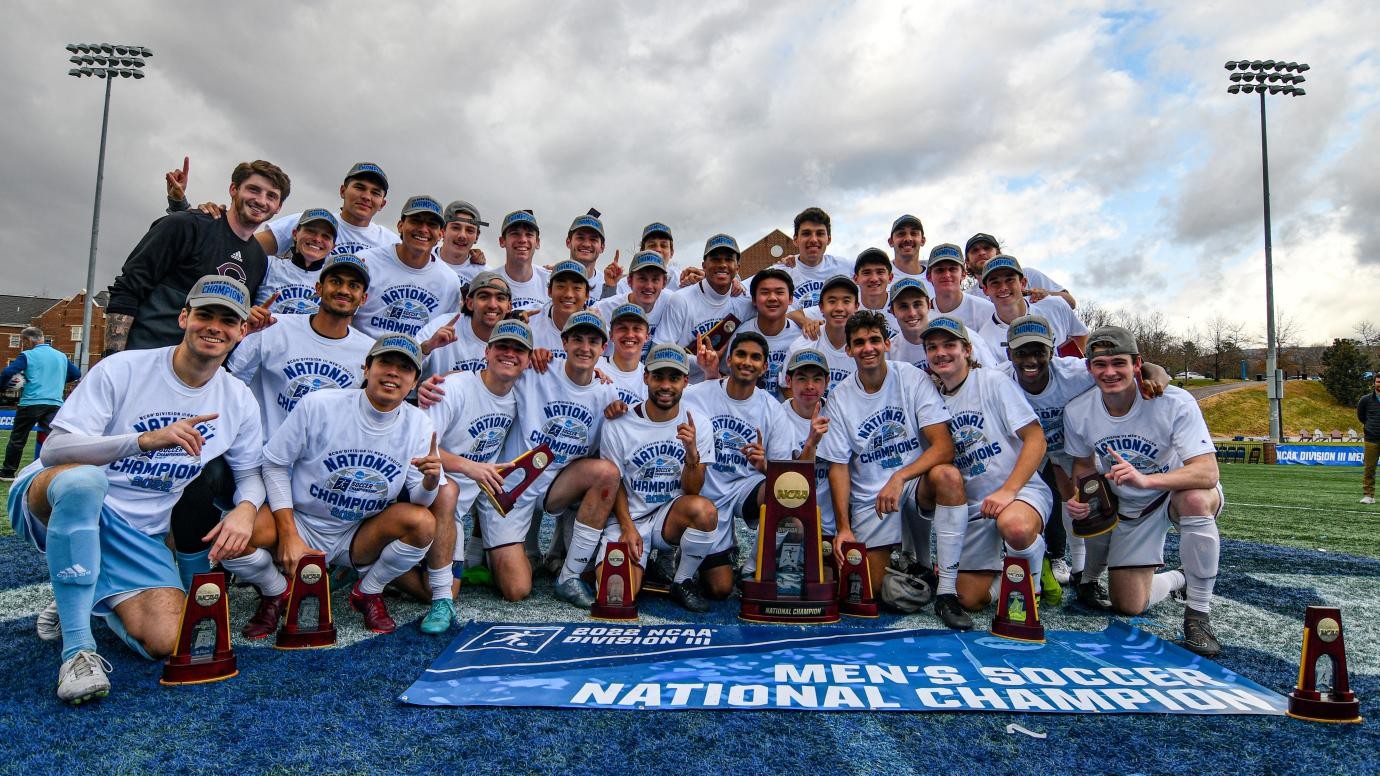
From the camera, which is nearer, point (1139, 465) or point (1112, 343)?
point (1112, 343)

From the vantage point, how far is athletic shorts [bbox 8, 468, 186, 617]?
323 centimetres

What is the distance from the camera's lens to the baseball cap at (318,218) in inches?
195

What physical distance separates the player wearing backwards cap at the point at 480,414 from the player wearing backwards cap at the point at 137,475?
112 centimetres

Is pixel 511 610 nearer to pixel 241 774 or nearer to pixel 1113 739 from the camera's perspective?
pixel 241 774

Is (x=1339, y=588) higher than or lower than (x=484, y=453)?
lower

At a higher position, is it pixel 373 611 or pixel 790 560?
pixel 790 560

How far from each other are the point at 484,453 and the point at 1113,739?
376cm

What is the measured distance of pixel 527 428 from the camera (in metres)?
4.98

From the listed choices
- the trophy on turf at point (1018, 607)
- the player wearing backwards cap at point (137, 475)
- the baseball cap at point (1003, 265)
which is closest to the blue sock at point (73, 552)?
the player wearing backwards cap at point (137, 475)

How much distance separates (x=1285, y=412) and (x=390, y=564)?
191 ft

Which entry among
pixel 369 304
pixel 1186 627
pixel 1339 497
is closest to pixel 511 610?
pixel 369 304

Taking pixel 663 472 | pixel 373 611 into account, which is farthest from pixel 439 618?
pixel 663 472

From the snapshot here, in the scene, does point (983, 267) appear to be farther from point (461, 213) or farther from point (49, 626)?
point (49, 626)

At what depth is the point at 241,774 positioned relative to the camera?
2.22 metres
